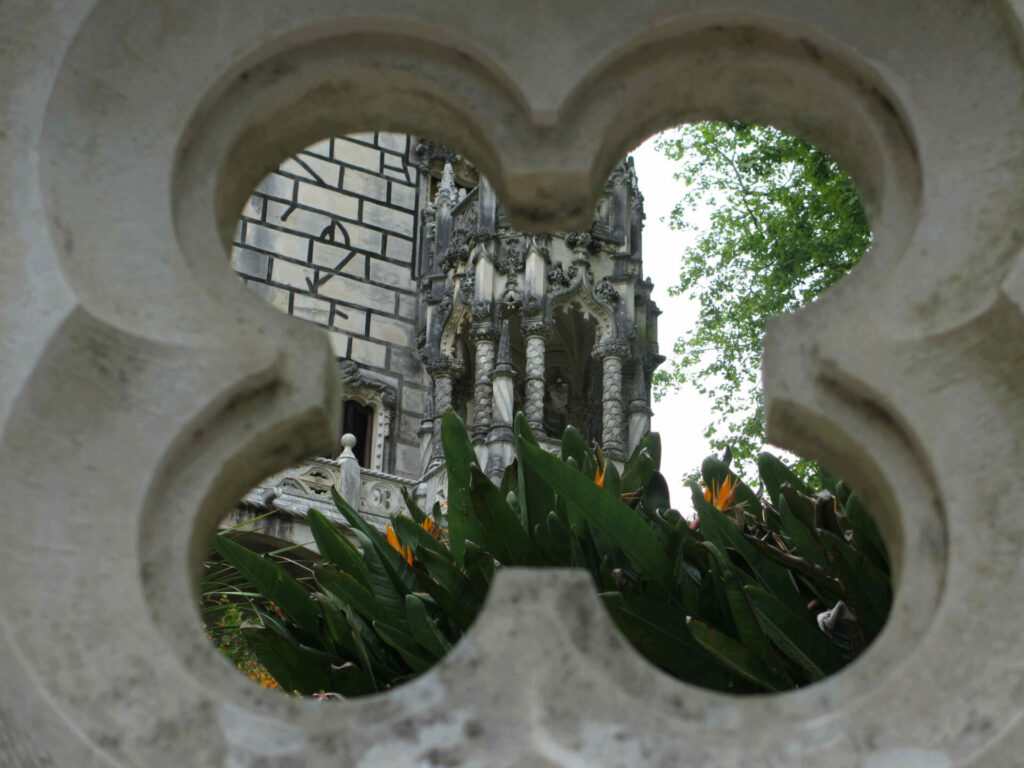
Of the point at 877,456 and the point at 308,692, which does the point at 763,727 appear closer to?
the point at 877,456

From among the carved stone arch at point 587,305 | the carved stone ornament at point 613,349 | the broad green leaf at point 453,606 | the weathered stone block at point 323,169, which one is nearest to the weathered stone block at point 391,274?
the weathered stone block at point 323,169

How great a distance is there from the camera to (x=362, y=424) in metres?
14.6

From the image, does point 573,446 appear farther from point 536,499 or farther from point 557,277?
point 557,277

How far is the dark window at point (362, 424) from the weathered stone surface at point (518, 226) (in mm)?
13328

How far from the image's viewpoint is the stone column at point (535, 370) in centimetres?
1366

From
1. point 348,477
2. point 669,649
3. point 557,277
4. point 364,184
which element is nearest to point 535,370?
point 557,277

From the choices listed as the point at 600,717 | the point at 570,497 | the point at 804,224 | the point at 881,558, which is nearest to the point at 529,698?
the point at 600,717

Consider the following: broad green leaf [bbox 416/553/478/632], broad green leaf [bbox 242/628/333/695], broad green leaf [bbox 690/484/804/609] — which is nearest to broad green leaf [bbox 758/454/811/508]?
broad green leaf [bbox 690/484/804/609]

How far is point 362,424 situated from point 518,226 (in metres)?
13.5

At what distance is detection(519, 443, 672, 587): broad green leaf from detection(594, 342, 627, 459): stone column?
12.0 meters

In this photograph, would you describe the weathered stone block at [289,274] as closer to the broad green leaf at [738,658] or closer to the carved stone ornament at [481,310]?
the carved stone ornament at [481,310]

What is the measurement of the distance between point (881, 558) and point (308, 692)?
3.53 ft

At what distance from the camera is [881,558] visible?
1870 mm

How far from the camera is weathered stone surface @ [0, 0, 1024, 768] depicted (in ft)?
2.98
